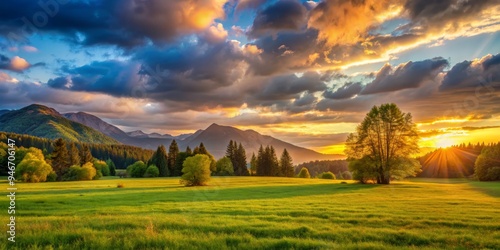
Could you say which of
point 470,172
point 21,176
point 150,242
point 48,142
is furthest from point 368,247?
point 48,142

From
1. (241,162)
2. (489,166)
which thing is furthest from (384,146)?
(241,162)

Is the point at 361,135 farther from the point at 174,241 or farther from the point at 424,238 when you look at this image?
the point at 174,241

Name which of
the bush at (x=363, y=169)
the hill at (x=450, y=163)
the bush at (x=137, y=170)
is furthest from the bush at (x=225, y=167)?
the hill at (x=450, y=163)

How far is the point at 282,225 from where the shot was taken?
1588cm

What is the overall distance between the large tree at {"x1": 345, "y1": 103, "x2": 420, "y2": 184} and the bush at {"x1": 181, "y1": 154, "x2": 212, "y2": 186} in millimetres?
29252

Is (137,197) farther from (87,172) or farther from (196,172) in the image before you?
(87,172)

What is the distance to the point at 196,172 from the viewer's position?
204ft

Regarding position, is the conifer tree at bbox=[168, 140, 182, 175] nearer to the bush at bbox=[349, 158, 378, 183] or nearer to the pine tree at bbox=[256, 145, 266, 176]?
the pine tree at bbox=[256, 145, 266, 176]

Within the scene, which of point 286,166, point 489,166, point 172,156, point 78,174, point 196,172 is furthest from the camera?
point 286,166

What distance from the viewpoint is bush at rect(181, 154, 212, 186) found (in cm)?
6203

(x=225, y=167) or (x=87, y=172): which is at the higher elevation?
(x=87, y=172)

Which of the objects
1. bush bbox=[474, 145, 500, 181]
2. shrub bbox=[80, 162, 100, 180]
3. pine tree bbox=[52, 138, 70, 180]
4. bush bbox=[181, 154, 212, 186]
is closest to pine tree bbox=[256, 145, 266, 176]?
shrub bbox=[80, 162, 100, 180]

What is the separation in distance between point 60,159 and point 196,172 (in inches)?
2507

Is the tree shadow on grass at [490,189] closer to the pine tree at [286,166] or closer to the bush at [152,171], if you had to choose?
the pine tree at [286,166]
